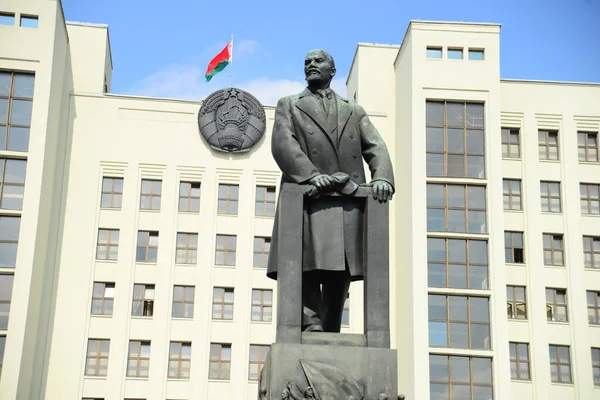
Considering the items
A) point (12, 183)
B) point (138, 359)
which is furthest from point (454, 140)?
point (12, 183)

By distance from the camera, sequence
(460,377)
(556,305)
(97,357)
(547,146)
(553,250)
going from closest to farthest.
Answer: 1. (460,377)
2. (97,357)
3. (556,305)
4. (553,250)
5. (547,146)

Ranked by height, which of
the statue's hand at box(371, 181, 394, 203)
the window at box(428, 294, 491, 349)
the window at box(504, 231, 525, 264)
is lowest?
the window at box(428, 294, 491, 349)

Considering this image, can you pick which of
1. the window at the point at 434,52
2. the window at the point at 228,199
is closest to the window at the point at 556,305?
the window at the point at 434,52

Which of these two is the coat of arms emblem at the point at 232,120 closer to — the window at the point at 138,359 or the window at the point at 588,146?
the window at the point at 138,359

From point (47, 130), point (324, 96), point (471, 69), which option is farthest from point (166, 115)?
point (324, 96)

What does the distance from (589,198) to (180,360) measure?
78.3 ft

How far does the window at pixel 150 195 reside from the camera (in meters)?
51.2

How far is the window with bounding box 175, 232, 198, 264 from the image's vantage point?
166 feet

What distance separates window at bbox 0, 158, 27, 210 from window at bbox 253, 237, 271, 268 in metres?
12.3

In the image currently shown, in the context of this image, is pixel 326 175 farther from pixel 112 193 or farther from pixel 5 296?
pixel 112 193

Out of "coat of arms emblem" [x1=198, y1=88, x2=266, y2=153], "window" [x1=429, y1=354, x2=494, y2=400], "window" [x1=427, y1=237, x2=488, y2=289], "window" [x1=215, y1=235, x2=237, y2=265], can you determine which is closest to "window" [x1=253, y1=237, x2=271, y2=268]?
"window" [x1=215, y1=235, x2=237, y2=265]

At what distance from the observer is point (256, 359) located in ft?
161

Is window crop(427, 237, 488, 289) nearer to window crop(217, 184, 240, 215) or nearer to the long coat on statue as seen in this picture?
window crop(217, 184, 240, 215)

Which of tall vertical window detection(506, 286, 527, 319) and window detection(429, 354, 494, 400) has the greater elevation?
tall vertical window detection(506, 286, 527, 319)
